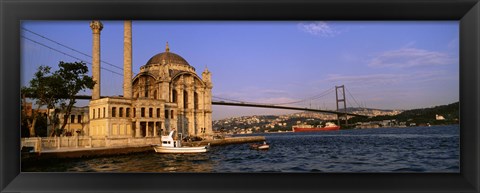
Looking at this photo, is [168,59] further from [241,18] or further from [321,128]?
[321,128]

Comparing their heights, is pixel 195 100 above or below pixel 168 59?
below

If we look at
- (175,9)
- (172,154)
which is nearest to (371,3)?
(175,9)

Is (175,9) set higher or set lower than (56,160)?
higher

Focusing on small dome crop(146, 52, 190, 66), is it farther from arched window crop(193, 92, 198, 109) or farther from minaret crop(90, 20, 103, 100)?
minaret crop(90, 20, 103, 100)

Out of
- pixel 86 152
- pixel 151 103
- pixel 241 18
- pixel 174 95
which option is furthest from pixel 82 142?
pixel 174 95

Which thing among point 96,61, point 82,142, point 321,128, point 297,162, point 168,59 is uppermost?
point 168,59

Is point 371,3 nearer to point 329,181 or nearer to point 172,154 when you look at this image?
point 329,181
